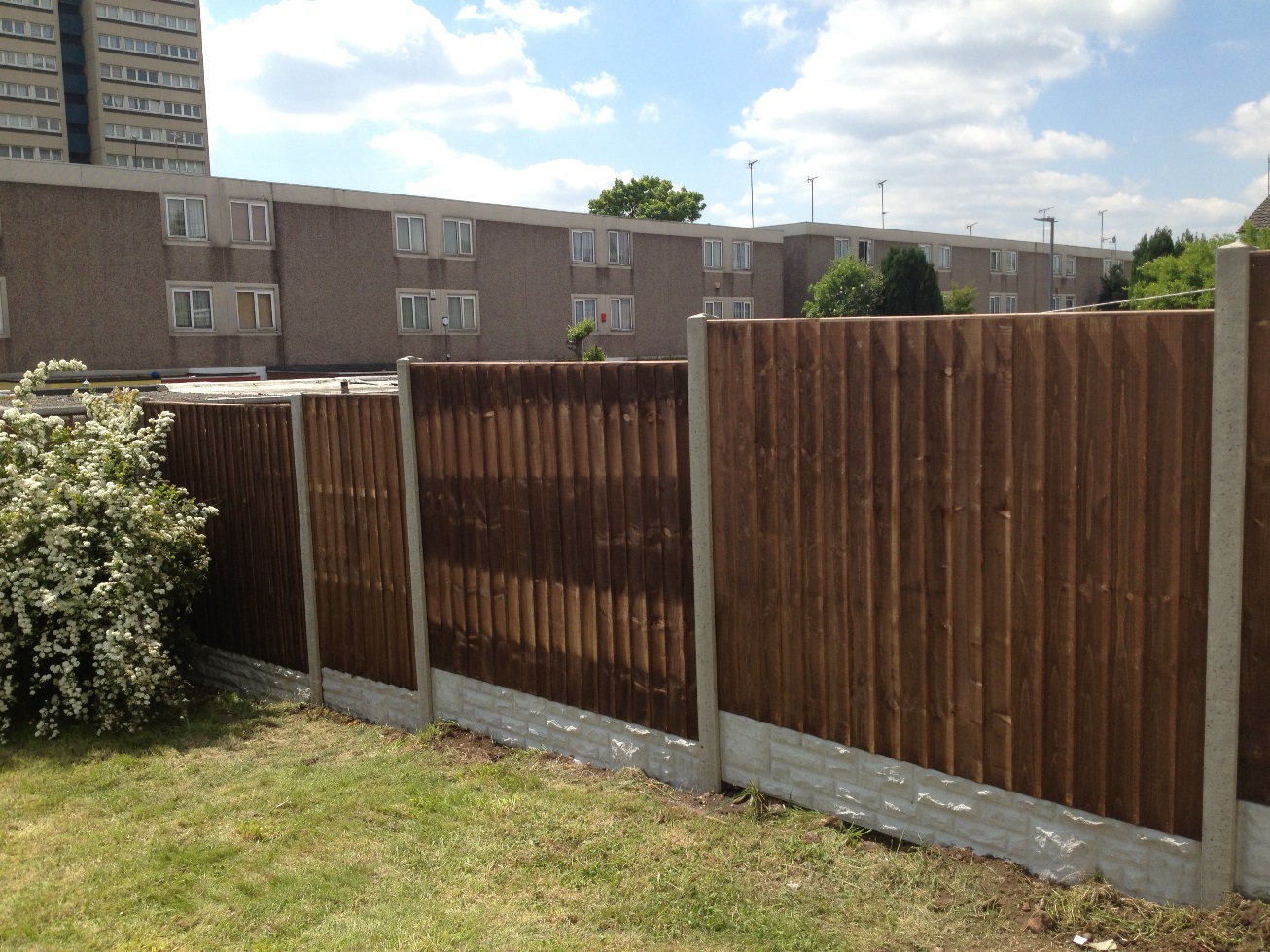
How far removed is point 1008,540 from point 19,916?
4535 millimetres

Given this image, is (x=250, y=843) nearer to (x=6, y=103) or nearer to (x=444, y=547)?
(x=444, y=547)

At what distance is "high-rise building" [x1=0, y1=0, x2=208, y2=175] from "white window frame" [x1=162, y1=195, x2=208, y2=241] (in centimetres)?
6029

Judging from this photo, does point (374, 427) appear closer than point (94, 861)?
No

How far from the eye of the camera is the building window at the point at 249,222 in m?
32.7

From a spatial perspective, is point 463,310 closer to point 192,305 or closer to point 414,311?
point 414,311

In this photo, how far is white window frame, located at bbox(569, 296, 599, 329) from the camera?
4225 centimetres

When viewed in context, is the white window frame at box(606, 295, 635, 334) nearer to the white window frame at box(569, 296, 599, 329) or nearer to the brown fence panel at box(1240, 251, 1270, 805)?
the white window frame at box(569, 296, 599, 329)

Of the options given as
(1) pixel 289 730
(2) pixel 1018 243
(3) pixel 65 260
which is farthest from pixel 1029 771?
(2) pixel 1018 243

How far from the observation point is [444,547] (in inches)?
280

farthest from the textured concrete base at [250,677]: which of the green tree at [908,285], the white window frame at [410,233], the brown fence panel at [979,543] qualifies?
the green tree at [908,285]

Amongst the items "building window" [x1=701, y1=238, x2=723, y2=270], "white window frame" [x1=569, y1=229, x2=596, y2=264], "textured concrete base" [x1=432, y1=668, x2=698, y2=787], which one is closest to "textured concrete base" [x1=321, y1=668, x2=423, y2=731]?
"textured concrete base" [x1=432, y1=668, x2=698, y2=787]

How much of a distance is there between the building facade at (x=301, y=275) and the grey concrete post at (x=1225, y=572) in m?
30.9

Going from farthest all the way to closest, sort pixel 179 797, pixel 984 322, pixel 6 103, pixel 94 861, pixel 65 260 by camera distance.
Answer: pixel 6 103 → pixel 65 260 → pixel 179 797 → pixel 94 861 → pixel 984 322

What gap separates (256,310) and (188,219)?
321 centimetres
